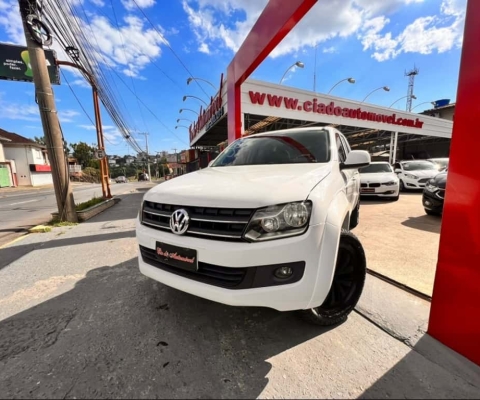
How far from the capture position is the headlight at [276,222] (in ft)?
5.22

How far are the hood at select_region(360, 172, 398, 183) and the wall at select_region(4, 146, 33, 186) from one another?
39.3m

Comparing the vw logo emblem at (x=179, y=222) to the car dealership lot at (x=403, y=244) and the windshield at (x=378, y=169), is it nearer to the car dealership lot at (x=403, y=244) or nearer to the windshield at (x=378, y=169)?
the car dealership lot at (x=403, y=244)

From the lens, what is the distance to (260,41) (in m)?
5.84

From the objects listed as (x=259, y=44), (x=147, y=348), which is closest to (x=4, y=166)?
(x=259, y=44)

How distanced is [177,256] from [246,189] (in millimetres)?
718

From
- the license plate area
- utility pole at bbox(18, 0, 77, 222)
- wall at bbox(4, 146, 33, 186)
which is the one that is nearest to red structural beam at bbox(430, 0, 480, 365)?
the license plate area

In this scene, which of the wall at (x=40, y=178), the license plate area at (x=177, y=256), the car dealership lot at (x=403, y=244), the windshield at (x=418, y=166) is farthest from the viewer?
the wall at (x=40, y=178)

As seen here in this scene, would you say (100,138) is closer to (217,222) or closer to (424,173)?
(217,222)

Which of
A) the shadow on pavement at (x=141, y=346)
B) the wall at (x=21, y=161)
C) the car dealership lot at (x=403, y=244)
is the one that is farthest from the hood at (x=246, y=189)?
the wall at (x=21, y=161)

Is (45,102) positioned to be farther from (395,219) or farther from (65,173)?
(395,219)

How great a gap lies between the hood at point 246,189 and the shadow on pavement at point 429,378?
1.23m

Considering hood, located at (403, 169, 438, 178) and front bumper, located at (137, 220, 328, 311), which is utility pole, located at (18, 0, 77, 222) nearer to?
front bumper, located at (137, 220, 328, 311)

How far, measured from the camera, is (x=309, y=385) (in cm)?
148

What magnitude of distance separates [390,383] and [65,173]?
720 cm
